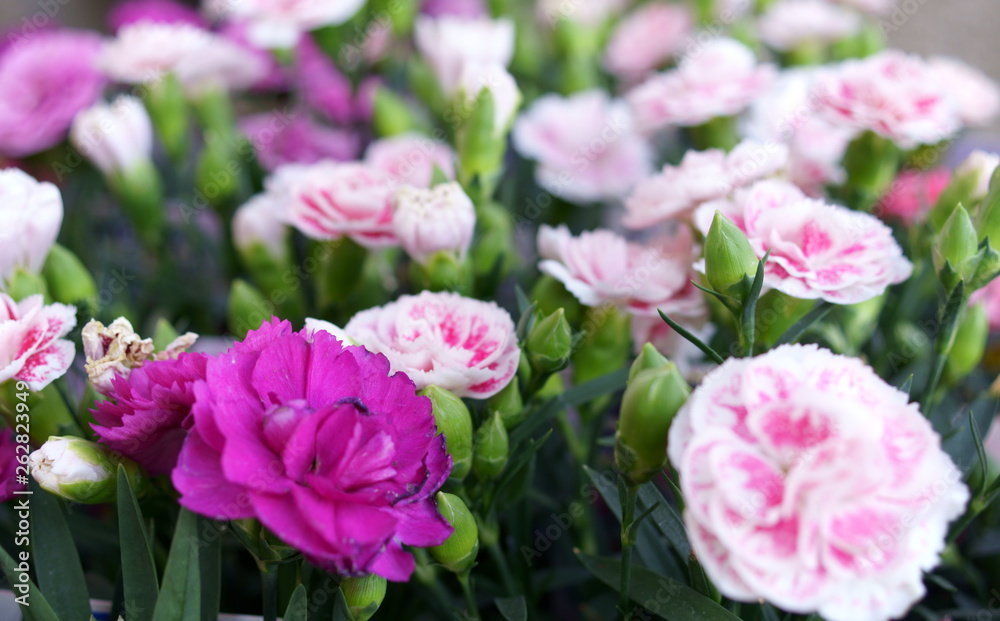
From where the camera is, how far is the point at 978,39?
1.34 meters

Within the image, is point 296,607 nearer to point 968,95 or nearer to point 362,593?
point 362,593

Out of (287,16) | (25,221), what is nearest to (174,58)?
(287,16)

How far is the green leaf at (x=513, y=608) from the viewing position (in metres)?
0.44

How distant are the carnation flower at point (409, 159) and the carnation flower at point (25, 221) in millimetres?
266

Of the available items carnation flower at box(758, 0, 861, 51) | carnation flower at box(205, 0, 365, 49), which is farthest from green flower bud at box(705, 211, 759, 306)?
carnation flower at box(758, 0, 861, 51)

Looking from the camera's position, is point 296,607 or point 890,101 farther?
point 890,101

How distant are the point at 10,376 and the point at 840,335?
56 centimetres

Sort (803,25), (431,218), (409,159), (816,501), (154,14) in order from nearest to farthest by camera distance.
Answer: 1. (816,501)
2. (431,218)
3. (409,159)
4. (803,25)
5. (154,14)

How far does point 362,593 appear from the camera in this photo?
0.39 meters

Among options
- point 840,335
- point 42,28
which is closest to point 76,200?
point 42,28

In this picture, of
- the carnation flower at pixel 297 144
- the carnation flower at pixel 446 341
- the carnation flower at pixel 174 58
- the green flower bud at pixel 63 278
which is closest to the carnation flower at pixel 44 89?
the carnation flower at pixel 174 58

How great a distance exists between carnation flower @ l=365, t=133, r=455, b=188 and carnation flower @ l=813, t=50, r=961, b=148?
0.34 metres

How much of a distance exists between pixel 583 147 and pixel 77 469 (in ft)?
1.95

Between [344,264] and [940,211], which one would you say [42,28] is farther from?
[940,211]
